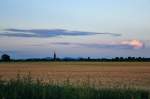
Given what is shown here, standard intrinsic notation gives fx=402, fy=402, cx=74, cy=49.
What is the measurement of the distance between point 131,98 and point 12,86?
4080mm

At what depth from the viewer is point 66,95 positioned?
12.8m

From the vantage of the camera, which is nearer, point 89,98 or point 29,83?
point 89,98

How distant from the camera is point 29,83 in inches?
560

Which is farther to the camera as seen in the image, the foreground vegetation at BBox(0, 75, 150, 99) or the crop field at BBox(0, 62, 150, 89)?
the crop field at BBox(0, 62, 150, 89)

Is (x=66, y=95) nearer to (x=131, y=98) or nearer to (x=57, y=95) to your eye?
(x=57, y=95)

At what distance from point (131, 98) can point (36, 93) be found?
10.2ft

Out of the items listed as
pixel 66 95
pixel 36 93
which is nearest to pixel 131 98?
pixel 66 95

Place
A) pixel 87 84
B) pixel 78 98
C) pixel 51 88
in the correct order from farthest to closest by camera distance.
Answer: pixel 87 84, pixel 51 88, pixel 78 98

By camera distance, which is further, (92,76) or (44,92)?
(92,76)

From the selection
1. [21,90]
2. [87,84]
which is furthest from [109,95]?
[21,90]

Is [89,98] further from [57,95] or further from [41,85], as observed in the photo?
[41,85]

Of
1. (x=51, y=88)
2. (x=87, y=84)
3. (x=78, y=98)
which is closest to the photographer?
(x=78, y=98)

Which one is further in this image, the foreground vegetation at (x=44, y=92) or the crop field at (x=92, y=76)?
the crop field at (x=92, y=76)

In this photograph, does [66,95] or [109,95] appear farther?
[109,95]
